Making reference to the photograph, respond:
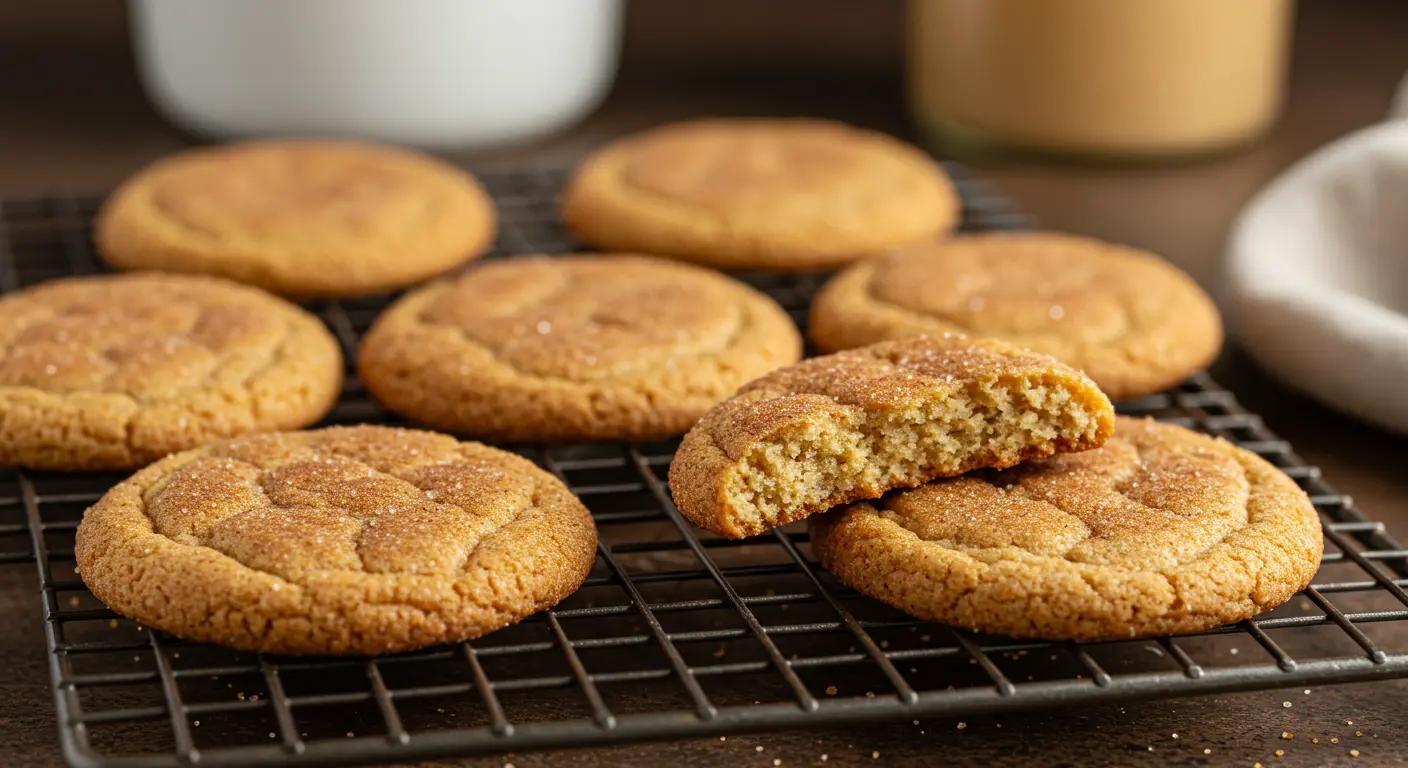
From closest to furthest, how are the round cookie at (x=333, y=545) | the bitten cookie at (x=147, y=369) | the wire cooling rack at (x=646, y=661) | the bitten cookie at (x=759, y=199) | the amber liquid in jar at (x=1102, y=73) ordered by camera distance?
the wire cooling rack at (x=646, y=661) < the round cookie at (x=333, y=545) < the bitten cookie at (x=147, y=369) < the bitten cookie at (x=759, y=199) < the amber liquid in jar at (x=1102, y=73)

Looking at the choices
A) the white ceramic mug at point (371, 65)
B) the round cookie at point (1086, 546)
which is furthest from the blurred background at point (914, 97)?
the round cookie at point (1086, 546)

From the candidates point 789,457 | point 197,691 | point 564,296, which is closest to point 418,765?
point 197,691

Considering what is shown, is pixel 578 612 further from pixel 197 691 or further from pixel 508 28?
pixel 508 28

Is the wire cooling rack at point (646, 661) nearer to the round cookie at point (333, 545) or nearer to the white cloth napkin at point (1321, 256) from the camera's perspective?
the round cookie at point (333, 545)

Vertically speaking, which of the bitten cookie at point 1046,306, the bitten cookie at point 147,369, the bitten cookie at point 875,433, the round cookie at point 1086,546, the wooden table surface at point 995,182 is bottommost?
the wooden table surface at point 995,182

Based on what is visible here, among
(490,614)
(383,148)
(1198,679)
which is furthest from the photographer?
(383,148)

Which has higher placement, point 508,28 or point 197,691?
point 508,28

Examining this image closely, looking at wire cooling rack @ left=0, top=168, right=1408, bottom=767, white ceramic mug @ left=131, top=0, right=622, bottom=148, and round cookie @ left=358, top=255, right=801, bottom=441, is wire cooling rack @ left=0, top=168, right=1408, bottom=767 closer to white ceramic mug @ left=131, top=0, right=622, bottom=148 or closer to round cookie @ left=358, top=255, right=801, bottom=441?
round cookie @ left=358, top=255, right=801, bottom=441
